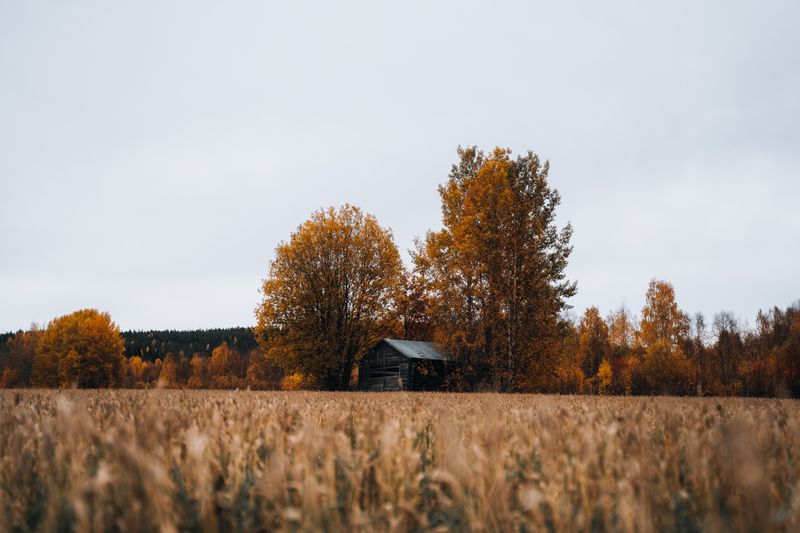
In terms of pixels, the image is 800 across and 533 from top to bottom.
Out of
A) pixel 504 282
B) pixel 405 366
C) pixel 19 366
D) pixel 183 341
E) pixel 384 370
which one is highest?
pixel 504 282

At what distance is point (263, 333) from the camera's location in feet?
126

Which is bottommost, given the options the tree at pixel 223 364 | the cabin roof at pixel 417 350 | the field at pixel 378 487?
the tree at pixel 223 364

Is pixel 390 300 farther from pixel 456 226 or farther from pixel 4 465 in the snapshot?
pixel 4 465

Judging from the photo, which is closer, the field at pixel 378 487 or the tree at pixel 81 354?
the field at pixel 378 487

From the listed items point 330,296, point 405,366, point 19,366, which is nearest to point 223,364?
point 19,366

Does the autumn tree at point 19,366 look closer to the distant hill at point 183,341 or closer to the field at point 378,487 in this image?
the distant hill at point 183,341

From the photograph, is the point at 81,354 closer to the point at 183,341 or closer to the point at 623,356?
the point at 623,356

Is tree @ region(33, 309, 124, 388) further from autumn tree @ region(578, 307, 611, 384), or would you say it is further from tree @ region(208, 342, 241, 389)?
autumn tree @ region(578, 307, 611, 384)

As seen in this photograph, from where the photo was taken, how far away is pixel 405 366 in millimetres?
35719

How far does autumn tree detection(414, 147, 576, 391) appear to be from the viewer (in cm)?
2852

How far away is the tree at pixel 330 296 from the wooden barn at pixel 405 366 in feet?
7.28

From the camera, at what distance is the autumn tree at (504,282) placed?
1123 inches

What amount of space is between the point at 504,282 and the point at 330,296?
1592 centimetres

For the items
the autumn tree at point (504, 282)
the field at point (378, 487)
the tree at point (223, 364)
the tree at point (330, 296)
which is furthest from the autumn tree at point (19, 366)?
the field at point (378, 487)
